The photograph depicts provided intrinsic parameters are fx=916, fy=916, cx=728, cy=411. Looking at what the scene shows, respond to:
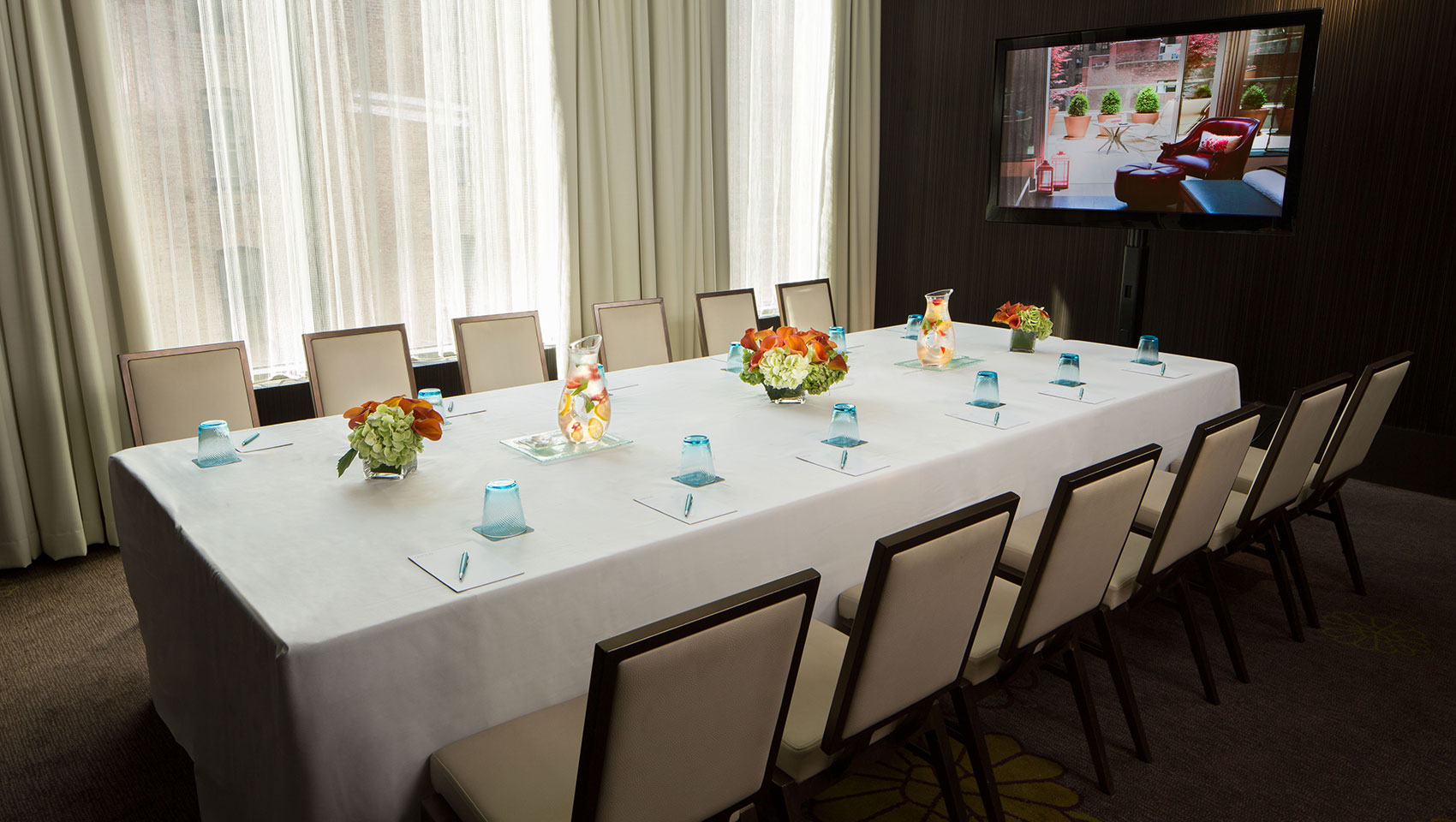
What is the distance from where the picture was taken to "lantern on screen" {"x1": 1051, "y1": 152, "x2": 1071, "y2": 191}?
5.55 meters

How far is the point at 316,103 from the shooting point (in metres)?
4.22

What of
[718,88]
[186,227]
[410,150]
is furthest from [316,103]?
[718,88]

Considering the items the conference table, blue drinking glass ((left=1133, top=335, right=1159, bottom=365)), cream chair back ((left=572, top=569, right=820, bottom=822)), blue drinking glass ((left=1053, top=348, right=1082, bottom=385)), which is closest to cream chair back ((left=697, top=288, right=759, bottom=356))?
the conference table

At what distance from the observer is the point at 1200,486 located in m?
2.36

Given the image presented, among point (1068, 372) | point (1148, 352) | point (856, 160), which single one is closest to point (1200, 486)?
point (1068, 372)

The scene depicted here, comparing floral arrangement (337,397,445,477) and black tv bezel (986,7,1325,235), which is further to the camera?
black tv bezel (986,7,1325,235)

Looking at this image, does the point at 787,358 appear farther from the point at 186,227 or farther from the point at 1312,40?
the point at 1312,40

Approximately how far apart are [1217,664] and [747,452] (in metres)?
1.72

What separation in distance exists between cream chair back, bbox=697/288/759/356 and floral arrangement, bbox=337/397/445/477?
2373 mm

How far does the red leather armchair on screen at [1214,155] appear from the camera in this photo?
15.8ft

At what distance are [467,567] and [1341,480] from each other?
316cm

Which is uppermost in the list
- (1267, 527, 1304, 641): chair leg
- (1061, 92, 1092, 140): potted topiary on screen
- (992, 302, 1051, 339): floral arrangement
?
(1061, 92, 1092, 140): potted topiary on screen

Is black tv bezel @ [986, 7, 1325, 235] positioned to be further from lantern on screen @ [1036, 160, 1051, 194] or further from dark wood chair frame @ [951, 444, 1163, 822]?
dark wood chair frame @ [951, 444, 1163, 822]

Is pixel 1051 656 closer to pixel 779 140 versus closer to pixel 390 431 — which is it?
pixel 390 431
